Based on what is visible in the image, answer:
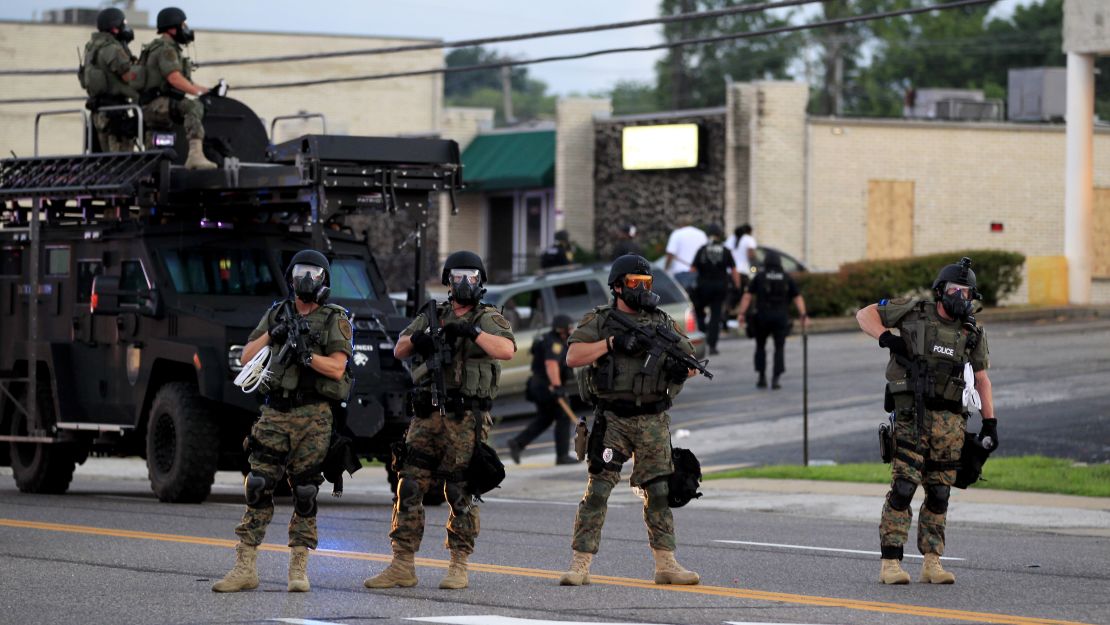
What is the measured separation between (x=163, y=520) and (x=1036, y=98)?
115 ft

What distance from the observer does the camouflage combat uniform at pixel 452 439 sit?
10.6 metres

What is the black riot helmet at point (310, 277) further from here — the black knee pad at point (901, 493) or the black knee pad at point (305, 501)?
Answer: the black knee pad at point (901, 493)

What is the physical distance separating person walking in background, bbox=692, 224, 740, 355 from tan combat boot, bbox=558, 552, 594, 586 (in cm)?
1696

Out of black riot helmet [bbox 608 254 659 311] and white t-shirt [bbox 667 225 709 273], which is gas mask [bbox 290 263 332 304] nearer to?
black riot helmet [bbox 608 254 659 311]

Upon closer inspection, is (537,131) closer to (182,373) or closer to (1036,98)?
(1036,98)

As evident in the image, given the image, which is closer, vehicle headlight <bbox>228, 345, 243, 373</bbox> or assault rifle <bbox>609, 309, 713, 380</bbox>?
assault rifle <bbox>609, 309, 713, 380</bbox>

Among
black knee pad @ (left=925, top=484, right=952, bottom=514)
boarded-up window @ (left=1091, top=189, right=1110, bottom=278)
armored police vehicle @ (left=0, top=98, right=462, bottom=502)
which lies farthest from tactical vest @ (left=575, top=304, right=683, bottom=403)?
boarded-up window @ (left=1091, top=189, right=1110, bottom=278)

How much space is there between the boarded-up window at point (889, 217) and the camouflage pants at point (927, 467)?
30.3 metres

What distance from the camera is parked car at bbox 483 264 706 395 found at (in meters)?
24.2

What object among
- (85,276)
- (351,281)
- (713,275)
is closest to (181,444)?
(351,281)

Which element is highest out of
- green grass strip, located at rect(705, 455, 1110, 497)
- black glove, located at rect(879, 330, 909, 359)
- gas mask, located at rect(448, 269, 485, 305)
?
gas mask, located at rect(448, 269, 485, 305)

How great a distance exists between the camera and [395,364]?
642 inches

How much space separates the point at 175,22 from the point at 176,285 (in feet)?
8.58

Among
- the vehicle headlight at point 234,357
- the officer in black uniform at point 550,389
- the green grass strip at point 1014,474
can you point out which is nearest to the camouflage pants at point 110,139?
the vehicle headlight at point 234,357
